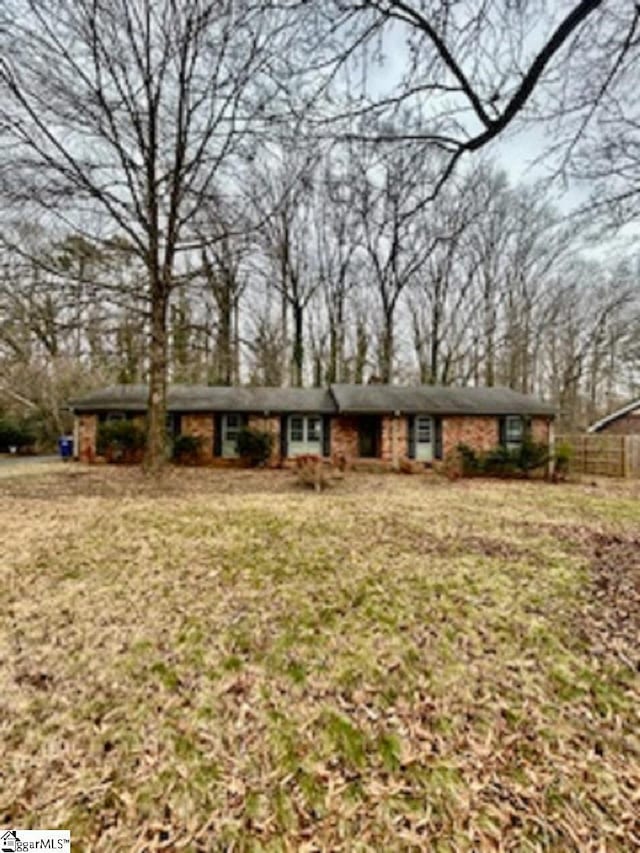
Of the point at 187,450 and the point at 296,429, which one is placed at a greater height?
the point at 296,429

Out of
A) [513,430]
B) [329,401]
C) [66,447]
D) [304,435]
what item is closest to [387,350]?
[329,401]

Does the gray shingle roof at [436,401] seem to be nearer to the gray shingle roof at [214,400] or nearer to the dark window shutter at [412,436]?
the dark window shutter at [412,436]

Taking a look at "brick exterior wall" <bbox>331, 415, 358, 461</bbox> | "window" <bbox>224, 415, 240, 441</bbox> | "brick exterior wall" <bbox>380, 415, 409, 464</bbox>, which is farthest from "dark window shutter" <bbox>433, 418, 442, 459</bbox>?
"window" <bbox>224, 415, 240, 441</bbox>

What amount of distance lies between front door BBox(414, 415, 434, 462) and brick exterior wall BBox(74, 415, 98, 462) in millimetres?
11436

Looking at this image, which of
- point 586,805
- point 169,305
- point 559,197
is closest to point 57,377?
point 169,305

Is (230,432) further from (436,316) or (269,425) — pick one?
(436,316)

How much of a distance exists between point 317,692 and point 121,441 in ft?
45.9

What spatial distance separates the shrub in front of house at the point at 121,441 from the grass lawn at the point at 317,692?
30.7 feet

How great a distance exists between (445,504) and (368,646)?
239 inches

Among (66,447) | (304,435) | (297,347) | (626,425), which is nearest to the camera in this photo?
(304,435)

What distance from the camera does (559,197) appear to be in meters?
6.38

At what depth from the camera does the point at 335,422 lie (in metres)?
16.2

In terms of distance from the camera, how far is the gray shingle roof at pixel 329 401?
1563 centimetres

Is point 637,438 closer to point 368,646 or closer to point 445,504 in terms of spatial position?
point 445,504
